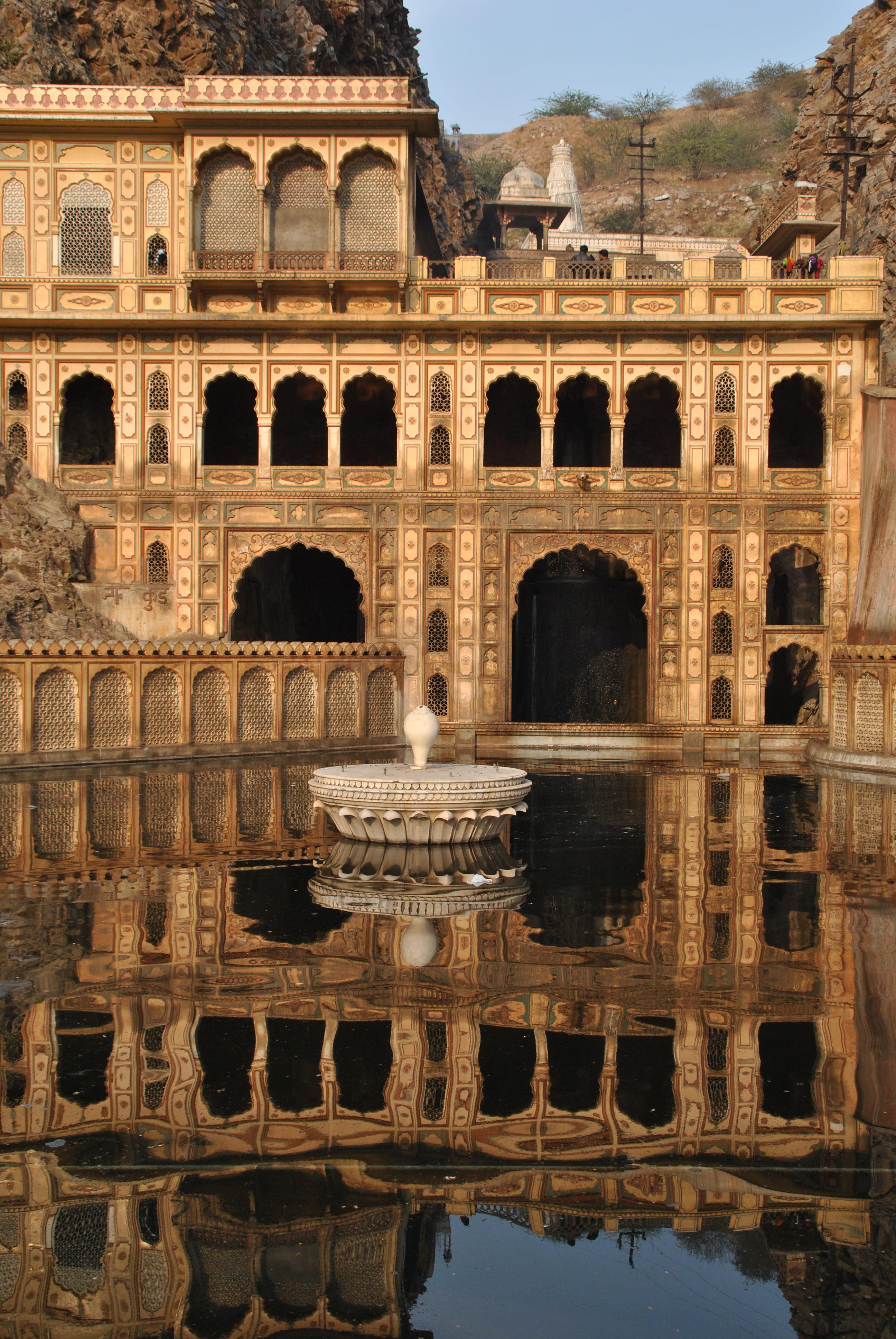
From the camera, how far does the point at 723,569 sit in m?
23.4

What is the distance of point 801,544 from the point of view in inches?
923

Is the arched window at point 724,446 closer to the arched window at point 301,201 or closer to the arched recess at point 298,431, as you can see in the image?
the arched window at point 301,201

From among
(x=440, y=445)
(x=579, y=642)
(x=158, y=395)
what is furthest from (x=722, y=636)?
(x=158, y=395)

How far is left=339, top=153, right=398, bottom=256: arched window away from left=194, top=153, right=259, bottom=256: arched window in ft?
5.73

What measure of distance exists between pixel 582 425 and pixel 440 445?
585 centimetres

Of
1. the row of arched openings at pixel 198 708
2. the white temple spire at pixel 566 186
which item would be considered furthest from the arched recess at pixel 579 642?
the white temple spire at pixel 566 186

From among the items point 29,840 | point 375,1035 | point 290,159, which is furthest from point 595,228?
point 375,1035

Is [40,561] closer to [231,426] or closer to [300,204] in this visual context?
[231,426]

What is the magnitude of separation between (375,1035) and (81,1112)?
5.04 ft

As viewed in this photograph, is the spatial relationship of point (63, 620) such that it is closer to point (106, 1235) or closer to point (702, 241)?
point (106, 1235)

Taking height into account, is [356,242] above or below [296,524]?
above

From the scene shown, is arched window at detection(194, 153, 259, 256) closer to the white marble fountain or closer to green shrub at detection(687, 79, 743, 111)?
the white marble fountain

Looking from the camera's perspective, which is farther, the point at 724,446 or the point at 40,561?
the point at 724,446

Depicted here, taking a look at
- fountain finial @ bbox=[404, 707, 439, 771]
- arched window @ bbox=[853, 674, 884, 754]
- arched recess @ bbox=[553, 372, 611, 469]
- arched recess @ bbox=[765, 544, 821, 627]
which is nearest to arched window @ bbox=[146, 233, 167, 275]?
arched recess @ bbox=[553, 372, 611, 469]
